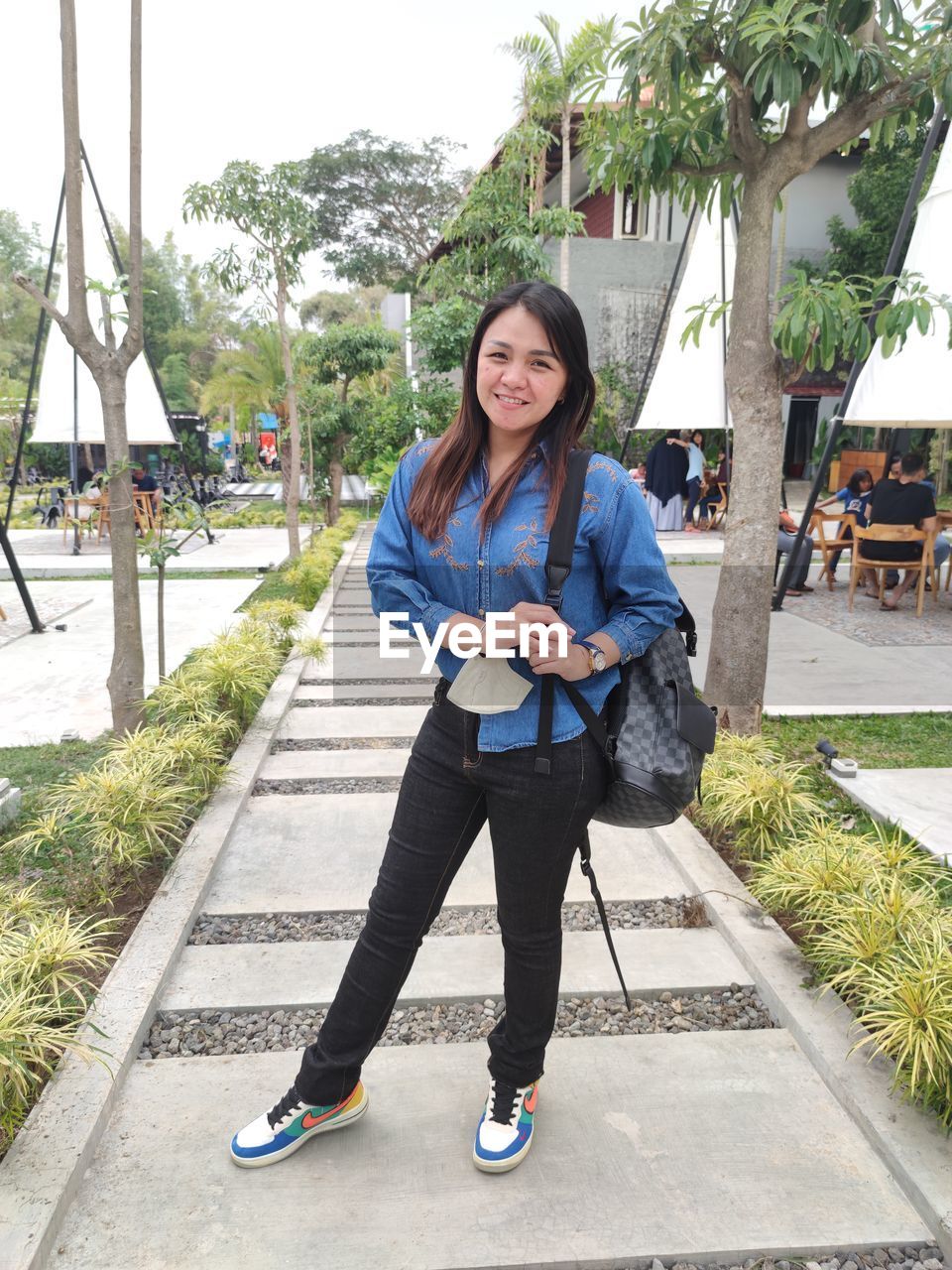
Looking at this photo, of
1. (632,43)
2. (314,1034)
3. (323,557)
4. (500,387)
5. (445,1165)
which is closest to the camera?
(500,387)

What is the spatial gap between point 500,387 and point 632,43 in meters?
2.82

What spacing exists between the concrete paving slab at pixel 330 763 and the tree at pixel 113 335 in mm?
658

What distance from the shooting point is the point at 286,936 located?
270 cm

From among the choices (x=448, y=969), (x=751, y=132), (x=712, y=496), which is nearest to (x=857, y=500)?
(x=712, y=496)

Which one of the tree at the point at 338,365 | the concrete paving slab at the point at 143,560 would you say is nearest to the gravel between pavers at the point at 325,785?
the concrete paving slab at the point at 143,560

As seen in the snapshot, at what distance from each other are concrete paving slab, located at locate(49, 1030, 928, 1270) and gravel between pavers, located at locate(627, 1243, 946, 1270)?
0.01 meters

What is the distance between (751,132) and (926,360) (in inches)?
126

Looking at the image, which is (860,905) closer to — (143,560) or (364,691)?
(364,691)

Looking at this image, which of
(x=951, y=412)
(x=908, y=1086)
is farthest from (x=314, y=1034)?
(x=951, y=412)

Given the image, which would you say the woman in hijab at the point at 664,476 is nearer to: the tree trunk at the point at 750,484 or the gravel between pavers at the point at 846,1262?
the tree trunk at the point at 750,484

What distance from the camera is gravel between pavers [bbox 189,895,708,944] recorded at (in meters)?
2.70

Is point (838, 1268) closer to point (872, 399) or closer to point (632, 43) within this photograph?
point (632, 43)

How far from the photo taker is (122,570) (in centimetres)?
382

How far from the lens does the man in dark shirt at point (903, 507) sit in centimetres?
692
